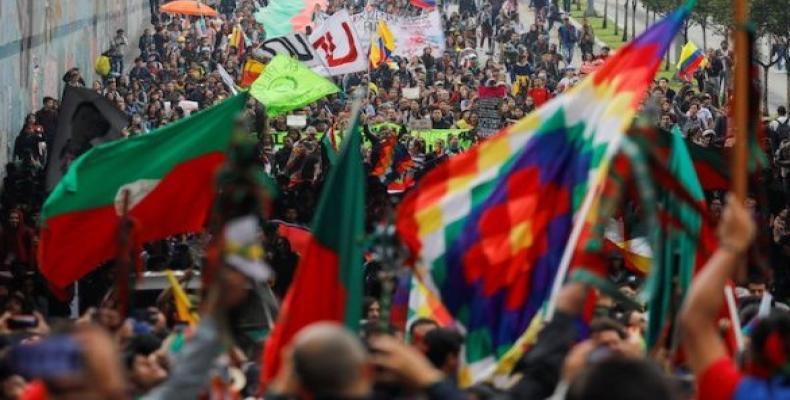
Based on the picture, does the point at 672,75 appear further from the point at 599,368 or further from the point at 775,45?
the point at 599,368

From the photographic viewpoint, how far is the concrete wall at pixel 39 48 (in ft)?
89.2

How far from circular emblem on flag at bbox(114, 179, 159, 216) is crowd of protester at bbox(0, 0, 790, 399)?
24.8 inches

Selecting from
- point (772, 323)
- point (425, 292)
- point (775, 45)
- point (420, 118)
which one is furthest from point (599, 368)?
point (775, 45)

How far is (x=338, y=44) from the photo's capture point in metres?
30.2

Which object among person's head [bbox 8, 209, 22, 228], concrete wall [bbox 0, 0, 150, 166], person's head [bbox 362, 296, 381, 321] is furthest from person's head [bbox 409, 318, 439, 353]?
concrete wall [bbox 0, 0, 150, 166]

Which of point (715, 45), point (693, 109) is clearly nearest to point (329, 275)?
point (693, 109)

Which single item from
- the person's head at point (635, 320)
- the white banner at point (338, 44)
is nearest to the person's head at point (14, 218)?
the person's head at point (635, 320)

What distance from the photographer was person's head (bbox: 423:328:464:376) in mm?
8227

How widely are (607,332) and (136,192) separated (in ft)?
14.9

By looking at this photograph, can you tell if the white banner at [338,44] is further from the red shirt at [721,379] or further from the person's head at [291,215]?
the red shirt at [721,379]

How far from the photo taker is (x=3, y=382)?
8148mm

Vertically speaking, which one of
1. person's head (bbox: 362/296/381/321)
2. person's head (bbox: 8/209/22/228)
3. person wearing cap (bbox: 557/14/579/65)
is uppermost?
person's head (bbox: 362/296/381/321)

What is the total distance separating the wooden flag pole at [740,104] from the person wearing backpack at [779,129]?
18.4 metres

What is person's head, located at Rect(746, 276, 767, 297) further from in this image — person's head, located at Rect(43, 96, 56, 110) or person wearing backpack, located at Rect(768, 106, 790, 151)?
person's head, located at Rect(43, 96, 56, 110)
